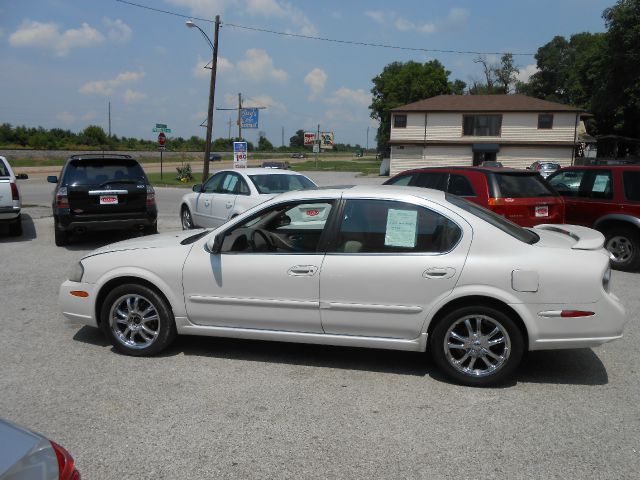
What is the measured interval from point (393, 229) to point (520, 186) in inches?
181

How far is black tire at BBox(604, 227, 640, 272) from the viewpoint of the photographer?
834 cm

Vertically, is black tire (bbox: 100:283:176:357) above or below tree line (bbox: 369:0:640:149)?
below

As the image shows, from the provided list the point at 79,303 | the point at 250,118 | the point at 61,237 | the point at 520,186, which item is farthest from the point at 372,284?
the point at 250,118

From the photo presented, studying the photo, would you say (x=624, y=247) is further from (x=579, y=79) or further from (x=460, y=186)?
(x=579, y=79)

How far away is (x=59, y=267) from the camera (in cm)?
839

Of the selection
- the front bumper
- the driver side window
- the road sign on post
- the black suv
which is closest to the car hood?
the front bumper

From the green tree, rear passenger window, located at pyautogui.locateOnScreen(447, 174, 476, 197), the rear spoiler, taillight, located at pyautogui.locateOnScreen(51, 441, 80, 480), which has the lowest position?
taillight, located at pyautogui.locateOnScreen(51, 441, 80, 480)

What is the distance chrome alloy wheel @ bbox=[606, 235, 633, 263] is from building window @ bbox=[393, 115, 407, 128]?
36010 mm

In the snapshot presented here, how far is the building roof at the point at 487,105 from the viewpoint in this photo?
40.8 meters

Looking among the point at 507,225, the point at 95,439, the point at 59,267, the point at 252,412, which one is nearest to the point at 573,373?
the point at 507,225

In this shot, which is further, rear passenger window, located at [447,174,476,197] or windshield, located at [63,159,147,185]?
windshield, located at [63,159,147,185]

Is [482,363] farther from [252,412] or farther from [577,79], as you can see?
[577,79]

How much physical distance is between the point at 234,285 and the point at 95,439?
1553mm

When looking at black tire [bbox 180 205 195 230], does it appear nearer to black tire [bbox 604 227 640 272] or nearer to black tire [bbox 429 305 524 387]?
black tire [bbox 604 227 640 272]
